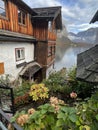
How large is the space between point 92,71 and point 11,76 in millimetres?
8812

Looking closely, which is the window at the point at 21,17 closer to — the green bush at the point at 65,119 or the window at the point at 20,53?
the window at the point at 20,53

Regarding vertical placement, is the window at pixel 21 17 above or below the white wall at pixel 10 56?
above

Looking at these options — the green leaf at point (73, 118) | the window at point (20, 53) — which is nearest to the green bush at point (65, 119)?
the green leaf at point (73, 118)

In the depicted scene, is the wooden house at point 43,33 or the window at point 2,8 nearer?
the window at point 2,8

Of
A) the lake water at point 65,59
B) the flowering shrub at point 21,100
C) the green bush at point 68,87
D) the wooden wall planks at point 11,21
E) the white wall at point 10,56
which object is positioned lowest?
the lake water at point 65,59

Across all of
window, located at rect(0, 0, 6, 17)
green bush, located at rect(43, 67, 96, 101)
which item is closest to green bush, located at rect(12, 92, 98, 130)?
green bush, located at rect(43, 67, 96, 101)

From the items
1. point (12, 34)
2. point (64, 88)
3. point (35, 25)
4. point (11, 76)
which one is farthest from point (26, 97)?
point (35, 25)

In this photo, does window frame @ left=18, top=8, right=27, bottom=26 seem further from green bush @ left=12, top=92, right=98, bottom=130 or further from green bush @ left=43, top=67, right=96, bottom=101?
green bush @ left=12, top=92, right=98, bottom=130

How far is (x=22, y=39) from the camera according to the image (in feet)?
44.3

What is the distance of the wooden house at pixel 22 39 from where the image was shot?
11.3 metres

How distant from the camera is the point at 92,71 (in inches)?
156

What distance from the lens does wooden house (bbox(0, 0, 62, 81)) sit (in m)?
11.3

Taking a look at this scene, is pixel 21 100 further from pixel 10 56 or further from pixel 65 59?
pixel 65 59

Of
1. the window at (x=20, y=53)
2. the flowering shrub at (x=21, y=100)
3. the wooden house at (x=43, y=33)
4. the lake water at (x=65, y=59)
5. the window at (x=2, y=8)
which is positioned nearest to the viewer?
the flowering shrub at (x=21, y=100)
